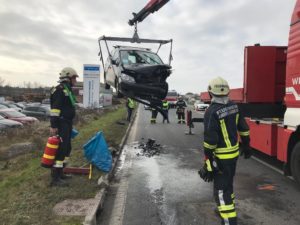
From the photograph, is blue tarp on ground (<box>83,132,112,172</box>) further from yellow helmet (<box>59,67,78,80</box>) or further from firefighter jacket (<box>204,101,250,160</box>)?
firefighter jacket (<box>204,101,250,160</box>)

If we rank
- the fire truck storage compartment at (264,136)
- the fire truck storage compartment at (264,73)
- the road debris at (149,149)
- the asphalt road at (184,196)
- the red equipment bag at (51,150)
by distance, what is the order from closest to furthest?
the asphalt road at (184,196) → the red equipment bag at (51,150) → the fire truck storage compartment at (264,136) → the fire truck storage compartment at (264,73) → the road debris at (149,149)

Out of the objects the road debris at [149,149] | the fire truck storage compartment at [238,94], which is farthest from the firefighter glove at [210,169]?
the road debris at [149,149]

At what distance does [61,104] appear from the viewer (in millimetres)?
6816

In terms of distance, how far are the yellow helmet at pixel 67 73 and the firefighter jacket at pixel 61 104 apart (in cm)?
17

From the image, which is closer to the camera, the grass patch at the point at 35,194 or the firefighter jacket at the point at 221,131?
the firefighter jacket at the point at 221,131

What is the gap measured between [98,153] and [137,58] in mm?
3581

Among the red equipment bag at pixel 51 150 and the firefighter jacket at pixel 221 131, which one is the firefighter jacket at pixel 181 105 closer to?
the red equipment bag at pixel 51 150

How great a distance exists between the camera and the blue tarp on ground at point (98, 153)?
782 cm

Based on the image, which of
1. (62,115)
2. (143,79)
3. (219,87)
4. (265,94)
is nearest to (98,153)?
(62,115)

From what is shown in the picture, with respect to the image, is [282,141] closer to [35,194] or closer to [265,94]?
[265,94]

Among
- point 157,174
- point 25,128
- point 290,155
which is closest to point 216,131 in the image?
point 290,155

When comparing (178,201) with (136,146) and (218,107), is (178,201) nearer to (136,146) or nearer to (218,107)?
(218,107)

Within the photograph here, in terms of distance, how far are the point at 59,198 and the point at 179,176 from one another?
2984 mm

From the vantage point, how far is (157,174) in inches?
326
